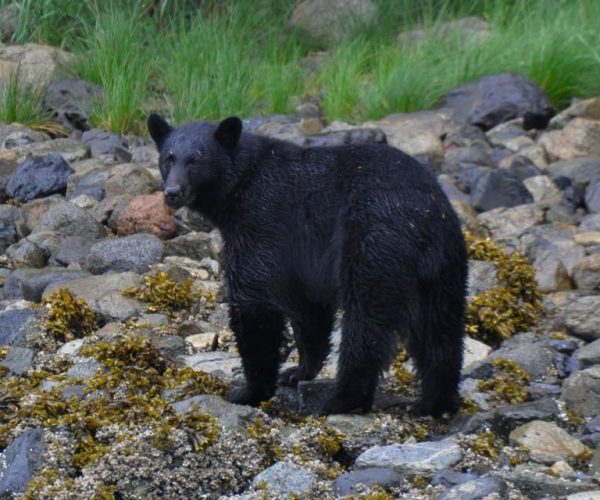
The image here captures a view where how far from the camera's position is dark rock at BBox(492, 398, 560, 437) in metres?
6.68

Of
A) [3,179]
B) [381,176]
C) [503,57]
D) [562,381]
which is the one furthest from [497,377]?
[503,57]

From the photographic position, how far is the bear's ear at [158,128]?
24.3ft

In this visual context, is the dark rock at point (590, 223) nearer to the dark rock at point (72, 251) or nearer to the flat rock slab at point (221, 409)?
the dark rock at point (72, 251)

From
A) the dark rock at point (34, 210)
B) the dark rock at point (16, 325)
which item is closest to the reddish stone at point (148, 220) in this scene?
the dark rock at point (34, 210)

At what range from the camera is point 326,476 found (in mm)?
6180

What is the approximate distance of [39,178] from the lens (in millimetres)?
11703

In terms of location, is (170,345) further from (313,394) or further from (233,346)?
(313,394)

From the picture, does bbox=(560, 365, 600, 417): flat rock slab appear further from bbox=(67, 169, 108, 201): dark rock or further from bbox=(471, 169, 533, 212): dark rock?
bbox=(67, 169, 108, 201): dark rock

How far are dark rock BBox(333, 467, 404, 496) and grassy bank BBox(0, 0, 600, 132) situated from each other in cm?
782

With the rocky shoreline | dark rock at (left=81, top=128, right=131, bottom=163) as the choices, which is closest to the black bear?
the rocky shoreline

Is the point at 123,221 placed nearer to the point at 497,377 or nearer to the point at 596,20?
the point at 497,377

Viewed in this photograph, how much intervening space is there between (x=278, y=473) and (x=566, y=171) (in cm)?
644

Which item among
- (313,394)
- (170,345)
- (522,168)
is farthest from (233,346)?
(522,168)

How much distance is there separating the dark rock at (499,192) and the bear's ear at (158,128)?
4.31m
